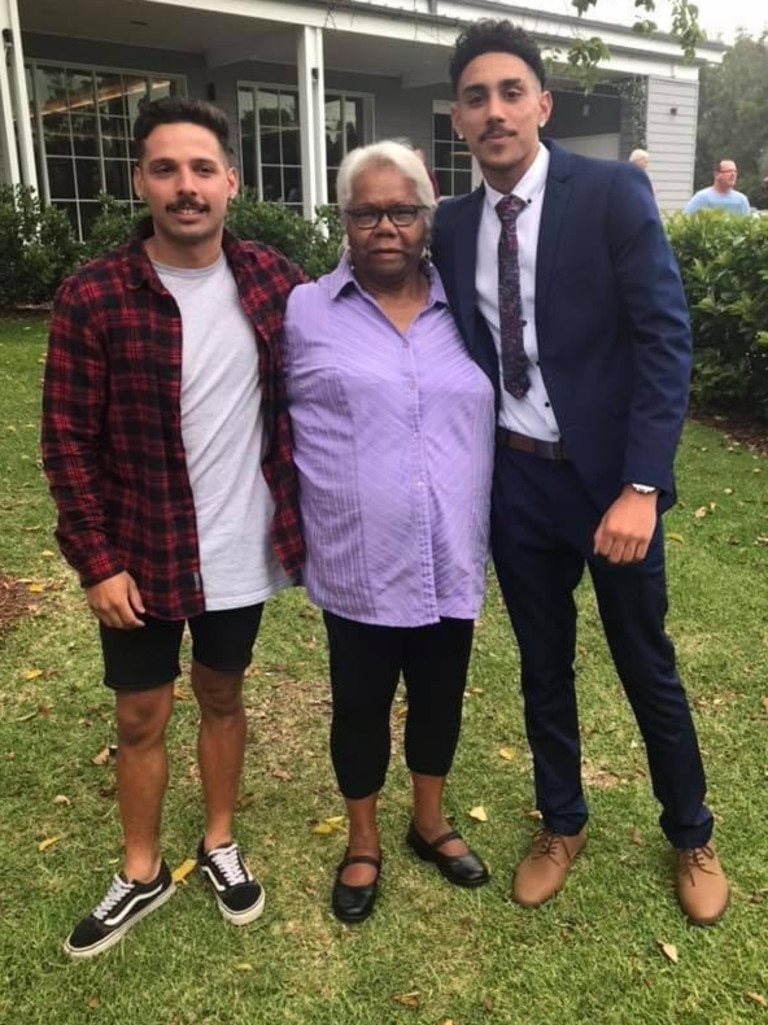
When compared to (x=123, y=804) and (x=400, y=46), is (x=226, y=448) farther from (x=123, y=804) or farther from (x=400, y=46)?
(x=400, y=46)

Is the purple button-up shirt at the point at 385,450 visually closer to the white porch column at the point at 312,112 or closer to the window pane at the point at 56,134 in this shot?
the white porch column at the point at 312,112

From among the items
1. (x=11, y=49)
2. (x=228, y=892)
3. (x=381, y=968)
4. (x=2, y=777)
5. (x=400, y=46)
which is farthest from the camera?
(x=400, y=46)

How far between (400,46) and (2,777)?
13472mm

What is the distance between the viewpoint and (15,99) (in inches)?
418

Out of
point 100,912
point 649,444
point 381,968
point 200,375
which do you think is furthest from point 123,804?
point 649,444

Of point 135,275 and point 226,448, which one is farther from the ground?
point 135,275

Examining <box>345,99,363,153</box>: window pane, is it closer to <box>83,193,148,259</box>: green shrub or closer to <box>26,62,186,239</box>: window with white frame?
<box>26,62,186,239</box>: window with white frame

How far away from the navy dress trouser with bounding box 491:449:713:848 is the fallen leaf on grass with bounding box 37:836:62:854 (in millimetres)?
1516

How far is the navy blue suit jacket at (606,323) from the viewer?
88.6 inches

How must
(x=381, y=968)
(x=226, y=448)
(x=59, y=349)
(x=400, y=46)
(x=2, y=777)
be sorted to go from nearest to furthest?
(x=59, y=349) → (x=226, y=448) → (x=381, y=968) → (x=2, y=777) → (x=400, y=46)

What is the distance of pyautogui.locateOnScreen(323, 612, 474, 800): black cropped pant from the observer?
2549mm

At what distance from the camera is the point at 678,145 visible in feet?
62.2

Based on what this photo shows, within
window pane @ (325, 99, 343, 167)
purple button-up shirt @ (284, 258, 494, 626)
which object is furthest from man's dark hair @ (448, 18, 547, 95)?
window pane @ (325, 99, 343, 167)

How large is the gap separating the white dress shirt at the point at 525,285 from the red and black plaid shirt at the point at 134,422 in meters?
0.52
